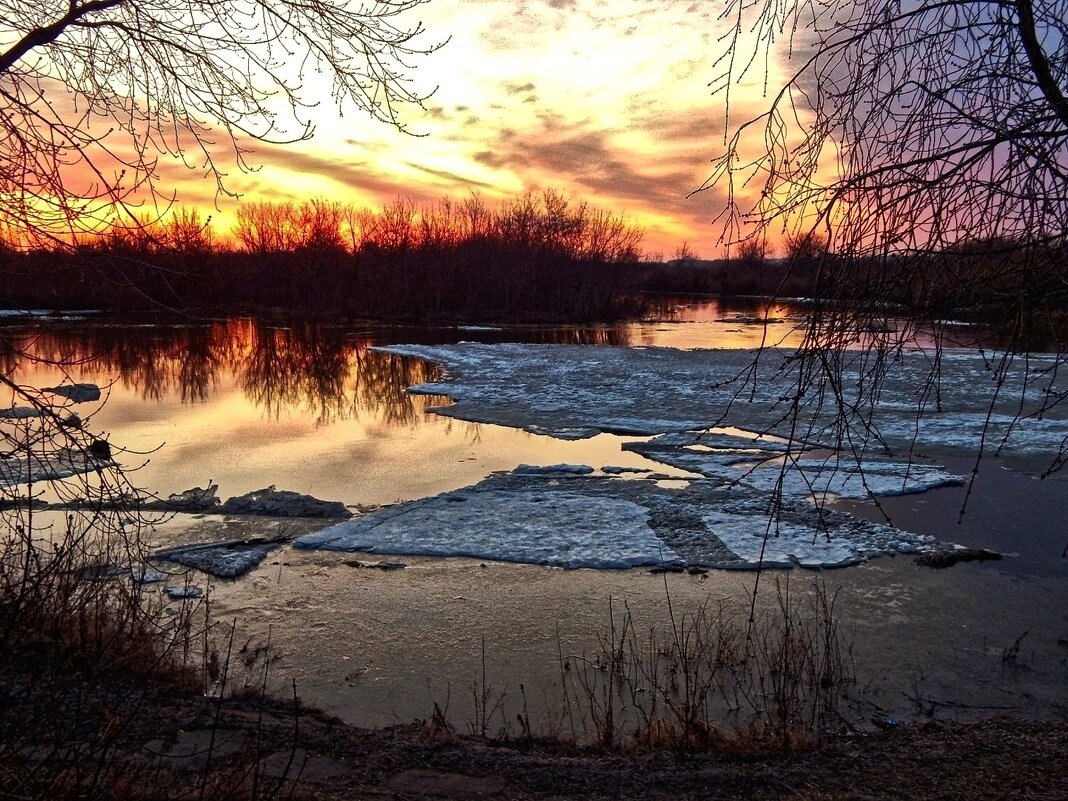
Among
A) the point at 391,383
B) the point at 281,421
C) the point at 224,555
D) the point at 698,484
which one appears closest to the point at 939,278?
the point at 224,555

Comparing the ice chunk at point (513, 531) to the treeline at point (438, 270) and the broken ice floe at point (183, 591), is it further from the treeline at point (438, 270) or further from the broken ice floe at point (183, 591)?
the treeline at point (438, 270)

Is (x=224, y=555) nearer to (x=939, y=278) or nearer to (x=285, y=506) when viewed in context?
(x=285, y=506)

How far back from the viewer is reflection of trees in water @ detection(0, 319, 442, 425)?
18.8m

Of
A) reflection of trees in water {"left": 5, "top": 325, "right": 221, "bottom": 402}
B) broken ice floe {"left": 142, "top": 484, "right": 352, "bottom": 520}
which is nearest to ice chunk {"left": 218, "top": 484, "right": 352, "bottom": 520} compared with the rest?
broken ice floe {"left": 142, "top": 484, "right": 352, "bottom": 520}

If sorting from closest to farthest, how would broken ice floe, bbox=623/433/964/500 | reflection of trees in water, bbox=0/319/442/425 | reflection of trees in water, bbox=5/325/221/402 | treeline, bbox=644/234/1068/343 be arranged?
1. treeline, bbox=644/234/1068/343
2. broken ice floe, bbox=623/433/964/500
3. reflection of trees in water, bbox=0/319/442/425
4. reflection of trees in water, bbox=5/325/221/402

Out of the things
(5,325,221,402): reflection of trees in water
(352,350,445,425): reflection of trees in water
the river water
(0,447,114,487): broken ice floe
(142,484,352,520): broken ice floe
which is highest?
(0,447,114,487): broken ice floe

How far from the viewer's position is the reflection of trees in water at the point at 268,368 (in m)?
18.8

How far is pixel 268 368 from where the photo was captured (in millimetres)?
25875

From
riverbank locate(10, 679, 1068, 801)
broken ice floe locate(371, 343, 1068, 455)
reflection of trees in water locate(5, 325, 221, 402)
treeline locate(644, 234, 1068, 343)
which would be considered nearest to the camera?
treeline locate(644, 234, 1068, 343)

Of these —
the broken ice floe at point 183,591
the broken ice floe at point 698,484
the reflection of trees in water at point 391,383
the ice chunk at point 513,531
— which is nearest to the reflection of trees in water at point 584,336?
the reflection of trees in water at point 391,383

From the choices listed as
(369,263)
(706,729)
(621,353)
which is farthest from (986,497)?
(369,263)

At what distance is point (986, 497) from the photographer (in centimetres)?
1069

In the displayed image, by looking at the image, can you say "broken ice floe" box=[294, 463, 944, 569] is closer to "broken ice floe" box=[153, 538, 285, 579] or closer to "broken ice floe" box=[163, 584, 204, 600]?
"broken ice floe" box=[153, 538, 285, 579]

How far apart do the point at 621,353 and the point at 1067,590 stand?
21.6 metres
